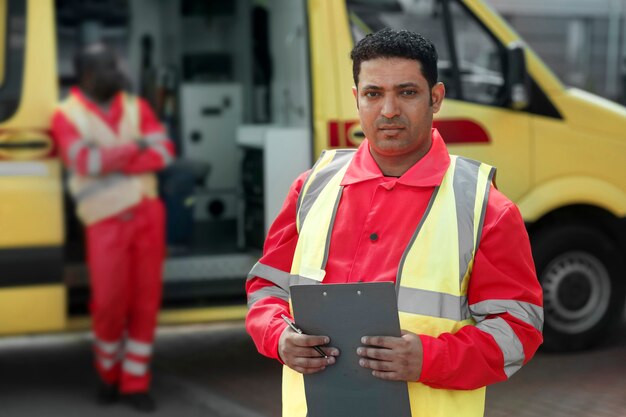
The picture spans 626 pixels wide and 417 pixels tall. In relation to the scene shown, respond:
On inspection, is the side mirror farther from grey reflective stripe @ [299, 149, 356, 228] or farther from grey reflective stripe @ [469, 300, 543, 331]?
grey reflective stripe @ [469, 300, 543, 331]

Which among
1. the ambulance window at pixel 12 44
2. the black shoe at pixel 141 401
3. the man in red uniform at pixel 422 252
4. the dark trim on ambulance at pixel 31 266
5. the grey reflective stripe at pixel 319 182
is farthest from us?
the black shoe at pixel 141 401

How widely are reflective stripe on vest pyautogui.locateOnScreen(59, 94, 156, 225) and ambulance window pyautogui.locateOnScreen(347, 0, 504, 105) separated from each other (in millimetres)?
1464

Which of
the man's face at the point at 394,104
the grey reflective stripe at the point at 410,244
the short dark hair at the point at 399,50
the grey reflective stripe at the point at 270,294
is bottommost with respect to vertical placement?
the grey reflective stripe at the point at 270,294

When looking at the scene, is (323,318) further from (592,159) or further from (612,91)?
(612,91)

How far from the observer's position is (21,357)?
6.58 metres

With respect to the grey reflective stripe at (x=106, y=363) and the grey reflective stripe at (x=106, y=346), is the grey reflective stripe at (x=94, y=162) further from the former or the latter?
the grey reflective stripe at (x=106, y=363)

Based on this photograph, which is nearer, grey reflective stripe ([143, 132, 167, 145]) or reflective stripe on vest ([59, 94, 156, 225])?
reflective stripe on vest ([59, 94, 156, 225])

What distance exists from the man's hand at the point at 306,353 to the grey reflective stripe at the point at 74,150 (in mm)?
3387

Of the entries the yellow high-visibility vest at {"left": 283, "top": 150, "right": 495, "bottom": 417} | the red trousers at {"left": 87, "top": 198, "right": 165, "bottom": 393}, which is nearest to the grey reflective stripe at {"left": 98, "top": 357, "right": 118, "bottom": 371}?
the red trousers at {"left": 87, "top": 198, "right": 165, "bottom": 393}

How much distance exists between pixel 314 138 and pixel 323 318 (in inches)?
145

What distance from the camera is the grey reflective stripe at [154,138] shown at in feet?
18.3

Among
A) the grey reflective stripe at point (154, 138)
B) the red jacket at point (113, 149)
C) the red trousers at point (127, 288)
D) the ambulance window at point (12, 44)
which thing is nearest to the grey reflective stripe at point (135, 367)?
the red trousers at point (127, 288)

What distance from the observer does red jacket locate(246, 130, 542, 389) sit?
2.08 meters

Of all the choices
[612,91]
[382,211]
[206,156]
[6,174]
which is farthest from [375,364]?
[612,91]
